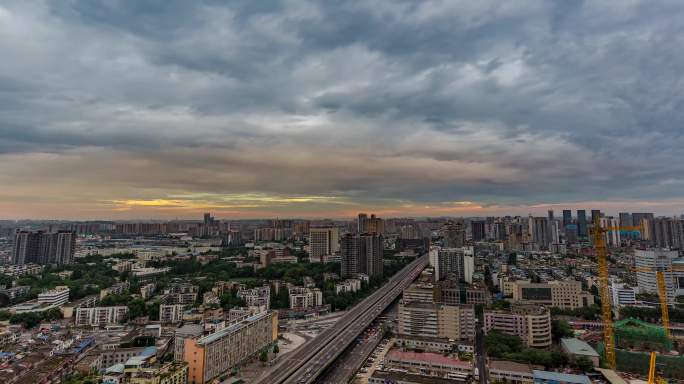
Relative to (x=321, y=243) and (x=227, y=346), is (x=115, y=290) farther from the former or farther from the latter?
(x=321, y=243)

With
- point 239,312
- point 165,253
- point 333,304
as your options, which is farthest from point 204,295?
point 165,253

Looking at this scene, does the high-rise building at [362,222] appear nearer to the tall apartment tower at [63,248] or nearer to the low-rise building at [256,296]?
the low-rise building at [256,296]

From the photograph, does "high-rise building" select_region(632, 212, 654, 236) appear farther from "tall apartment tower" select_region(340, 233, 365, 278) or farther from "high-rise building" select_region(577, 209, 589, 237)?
"tall apartment tower" select_region(340, 233, 365, 278)

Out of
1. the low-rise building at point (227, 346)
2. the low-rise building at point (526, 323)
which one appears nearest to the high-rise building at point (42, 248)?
the low-rise building at point (227, 346)

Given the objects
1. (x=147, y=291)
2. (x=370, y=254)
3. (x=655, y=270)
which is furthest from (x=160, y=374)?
(x=655, y=270)

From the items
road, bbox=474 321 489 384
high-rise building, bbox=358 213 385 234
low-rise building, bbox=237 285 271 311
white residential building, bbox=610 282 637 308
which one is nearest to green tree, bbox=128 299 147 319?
low-rise building, bbox=237 285 271 311

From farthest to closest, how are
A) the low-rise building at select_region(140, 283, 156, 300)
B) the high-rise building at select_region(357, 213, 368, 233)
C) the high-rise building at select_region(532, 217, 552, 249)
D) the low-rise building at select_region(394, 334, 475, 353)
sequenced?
the high-rise building at select_region(357, 213, 368, 233) → the high-rise building at select_region(532, 217, 552, 249) → the low-rise building at select_region(140, 283, 156, 300) → the low-rise building at select_region(394, 334, 475, 353)
